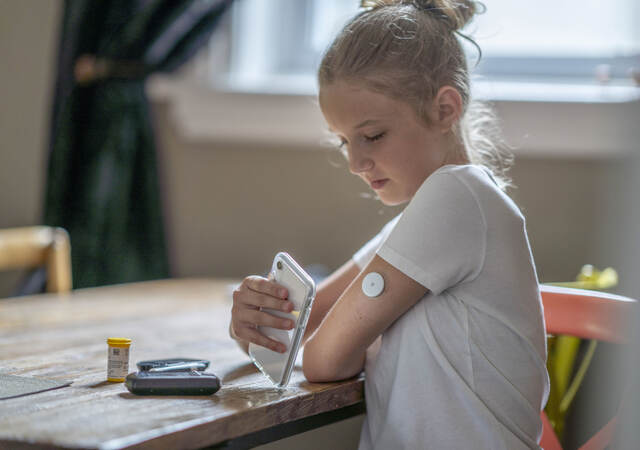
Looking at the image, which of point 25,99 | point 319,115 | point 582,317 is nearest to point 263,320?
point 582,317

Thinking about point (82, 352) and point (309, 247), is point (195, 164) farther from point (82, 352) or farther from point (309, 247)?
point (82, 352)

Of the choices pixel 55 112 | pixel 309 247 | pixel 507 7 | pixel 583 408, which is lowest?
pixel 583 408

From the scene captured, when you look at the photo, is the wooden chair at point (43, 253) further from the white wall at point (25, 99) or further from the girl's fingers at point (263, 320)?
the girl's fingers at point (263, 320)

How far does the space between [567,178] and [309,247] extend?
2.30 feet

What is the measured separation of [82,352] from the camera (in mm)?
1133

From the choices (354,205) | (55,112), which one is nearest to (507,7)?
(354,205)

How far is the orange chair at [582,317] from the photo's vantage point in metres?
1.12

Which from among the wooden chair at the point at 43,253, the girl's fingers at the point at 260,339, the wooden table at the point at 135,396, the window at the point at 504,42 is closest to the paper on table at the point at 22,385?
the wooden table at the point at 135,396

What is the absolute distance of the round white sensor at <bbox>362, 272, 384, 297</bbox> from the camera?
0.94 meters

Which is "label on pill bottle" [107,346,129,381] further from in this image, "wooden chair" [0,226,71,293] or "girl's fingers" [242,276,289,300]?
"wooden chair" [0,226,71,293]

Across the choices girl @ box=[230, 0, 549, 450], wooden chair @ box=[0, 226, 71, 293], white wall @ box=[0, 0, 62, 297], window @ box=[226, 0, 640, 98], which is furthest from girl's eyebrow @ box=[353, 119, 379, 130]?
white wall @ box=[0, 0, 62, 297]

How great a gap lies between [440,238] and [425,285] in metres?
0.06

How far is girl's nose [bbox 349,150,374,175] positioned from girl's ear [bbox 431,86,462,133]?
0.10 m

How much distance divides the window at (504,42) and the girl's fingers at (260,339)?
1068 millimetres
